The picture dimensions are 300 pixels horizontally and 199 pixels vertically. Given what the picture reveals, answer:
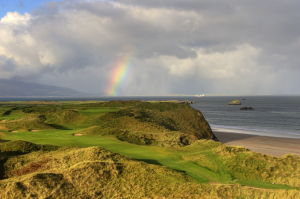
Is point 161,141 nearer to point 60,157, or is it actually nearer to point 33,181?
point 60,157

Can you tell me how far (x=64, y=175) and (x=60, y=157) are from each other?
9.60 feet

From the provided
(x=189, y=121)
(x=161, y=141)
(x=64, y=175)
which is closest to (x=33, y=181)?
(x=64, y=175)

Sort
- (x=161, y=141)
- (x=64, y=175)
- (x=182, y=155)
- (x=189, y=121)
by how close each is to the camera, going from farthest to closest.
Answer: (x=189, y=121) < (x=161, y=141) < (x=182, y=155) < (x=64, y=175)

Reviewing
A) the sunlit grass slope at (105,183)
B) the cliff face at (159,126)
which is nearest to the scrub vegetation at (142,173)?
the sunlit grass slope at (105,183)

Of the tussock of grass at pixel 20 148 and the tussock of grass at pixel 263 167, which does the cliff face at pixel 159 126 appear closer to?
the tussock of grass at pixel 20 148

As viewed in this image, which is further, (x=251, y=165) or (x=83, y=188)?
(x=251, y=165)

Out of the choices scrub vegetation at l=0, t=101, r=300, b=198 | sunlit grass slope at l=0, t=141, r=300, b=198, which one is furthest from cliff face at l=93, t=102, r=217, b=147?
→ sunlit grass slope at l=0, t=141, r=300, b=198

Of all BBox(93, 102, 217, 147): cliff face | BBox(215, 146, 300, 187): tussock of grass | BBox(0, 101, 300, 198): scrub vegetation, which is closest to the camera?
BBox(0, 101, 300, 198): scrub vegetation

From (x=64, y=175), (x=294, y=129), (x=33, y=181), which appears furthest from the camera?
(x=294, y=129)

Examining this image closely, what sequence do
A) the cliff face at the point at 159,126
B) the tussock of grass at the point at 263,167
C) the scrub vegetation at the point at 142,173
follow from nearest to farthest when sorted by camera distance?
the scrub vegetation at the point at 142,173
the tussock of grass at the point at 263,167
the cliff face at the point at 159,126

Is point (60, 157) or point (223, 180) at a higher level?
point (60, 157)

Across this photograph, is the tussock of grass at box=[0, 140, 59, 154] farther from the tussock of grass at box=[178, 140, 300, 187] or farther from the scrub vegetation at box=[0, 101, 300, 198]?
the tussock of grass at box=[178, 140, 300, 187]

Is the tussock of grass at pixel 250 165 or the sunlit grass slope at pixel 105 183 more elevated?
the sunlit grass slope at pixel 105 183

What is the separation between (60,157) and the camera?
11234 mm
